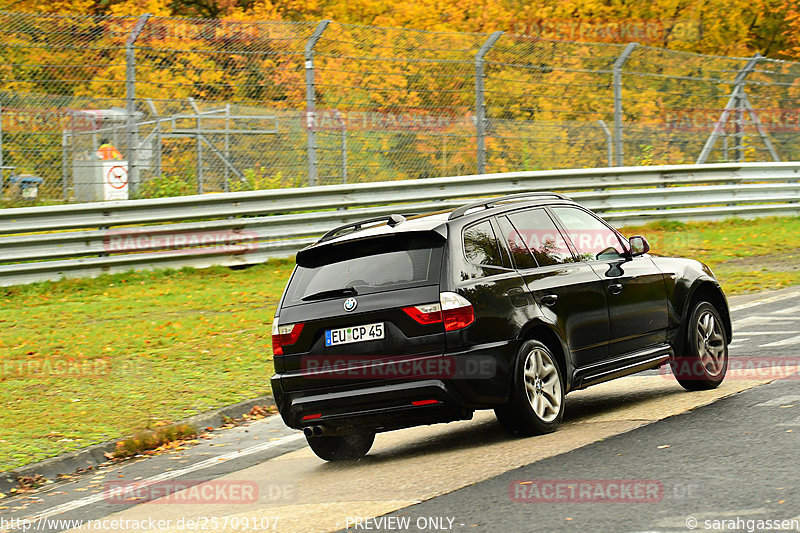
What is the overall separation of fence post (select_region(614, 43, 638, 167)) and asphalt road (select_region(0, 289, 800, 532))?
41.0 ft

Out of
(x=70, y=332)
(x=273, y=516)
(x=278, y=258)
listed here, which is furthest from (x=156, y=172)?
(x=273, y=516)

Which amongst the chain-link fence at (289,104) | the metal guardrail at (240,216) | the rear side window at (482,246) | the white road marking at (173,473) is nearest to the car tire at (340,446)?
the white road marking at (173,473)

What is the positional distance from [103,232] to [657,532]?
41.6 ft

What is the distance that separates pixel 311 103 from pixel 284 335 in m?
10.6

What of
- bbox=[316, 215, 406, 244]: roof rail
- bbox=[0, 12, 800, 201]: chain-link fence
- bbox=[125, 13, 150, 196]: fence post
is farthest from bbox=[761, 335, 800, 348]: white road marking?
bbox=[125, 13, 150, 196]: fence post

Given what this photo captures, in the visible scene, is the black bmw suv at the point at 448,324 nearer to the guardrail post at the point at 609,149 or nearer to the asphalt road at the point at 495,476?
the asphalt road at the point at 495,476

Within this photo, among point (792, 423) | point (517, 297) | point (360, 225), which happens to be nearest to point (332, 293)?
point (360, 225)

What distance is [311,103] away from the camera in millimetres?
17875

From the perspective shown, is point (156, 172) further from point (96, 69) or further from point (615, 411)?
point (615, 411)

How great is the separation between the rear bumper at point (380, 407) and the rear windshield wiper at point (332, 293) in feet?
2.09

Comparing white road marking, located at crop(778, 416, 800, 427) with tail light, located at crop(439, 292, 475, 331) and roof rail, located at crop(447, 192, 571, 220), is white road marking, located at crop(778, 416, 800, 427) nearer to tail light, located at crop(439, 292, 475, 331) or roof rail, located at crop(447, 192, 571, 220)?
tail light, located at crop(439, 292, 475, 331)

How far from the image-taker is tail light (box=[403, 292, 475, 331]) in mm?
7223

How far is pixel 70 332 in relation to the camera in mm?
12898

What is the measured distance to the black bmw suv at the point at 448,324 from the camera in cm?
724
